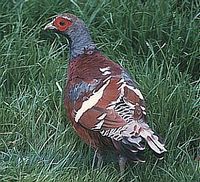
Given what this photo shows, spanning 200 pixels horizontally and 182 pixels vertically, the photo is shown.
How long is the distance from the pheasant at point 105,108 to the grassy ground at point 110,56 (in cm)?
23

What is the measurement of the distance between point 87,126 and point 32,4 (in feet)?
5.59

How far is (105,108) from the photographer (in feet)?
14.8

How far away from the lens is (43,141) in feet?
16.1

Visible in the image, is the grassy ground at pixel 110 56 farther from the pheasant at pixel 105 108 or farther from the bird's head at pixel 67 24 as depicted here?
the bird's head at pixel 67 24

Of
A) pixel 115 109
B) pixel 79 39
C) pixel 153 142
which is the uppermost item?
pixel 79 39

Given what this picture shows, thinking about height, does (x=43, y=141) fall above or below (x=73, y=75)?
below

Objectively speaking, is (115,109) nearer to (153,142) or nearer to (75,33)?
(153,142)

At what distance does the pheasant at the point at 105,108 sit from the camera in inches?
173

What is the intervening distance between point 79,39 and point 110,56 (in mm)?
620

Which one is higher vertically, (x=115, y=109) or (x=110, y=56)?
(x=115, y=109)

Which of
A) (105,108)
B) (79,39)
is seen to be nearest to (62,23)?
(79,39)

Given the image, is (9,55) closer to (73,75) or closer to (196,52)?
(73,75)

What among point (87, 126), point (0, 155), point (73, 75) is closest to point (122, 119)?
point (87, 126)

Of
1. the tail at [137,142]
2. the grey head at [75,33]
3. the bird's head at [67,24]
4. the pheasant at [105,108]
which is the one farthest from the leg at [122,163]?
the bird's head at [67,24]
